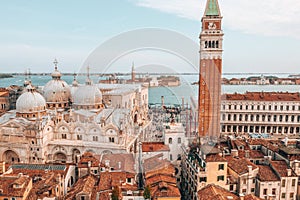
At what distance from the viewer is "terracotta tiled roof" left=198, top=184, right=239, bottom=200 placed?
38.5 ft

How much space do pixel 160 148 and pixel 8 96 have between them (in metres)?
19.4

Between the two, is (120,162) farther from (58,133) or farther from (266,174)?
(266,174)

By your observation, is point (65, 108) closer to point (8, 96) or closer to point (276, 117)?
point (8, 96)

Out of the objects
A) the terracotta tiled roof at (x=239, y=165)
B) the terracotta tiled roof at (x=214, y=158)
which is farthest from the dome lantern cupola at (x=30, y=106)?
the terracotta tiled roof at (x=239, y=165)

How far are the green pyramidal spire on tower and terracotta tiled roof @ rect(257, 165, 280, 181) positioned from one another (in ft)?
51.0

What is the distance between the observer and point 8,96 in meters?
28.6

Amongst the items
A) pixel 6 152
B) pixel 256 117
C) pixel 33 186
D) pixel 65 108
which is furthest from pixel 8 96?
pixel 256 117

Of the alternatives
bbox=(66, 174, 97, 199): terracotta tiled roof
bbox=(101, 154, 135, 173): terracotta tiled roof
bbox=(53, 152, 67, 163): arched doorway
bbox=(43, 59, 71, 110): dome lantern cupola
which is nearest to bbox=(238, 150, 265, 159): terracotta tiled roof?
bbox=(101, 154, 135, 173): terracotta tiled roof

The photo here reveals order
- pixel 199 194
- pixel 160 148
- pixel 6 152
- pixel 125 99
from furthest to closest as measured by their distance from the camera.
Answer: pixel 125 99
pixel 6 152
pixel 160 148
pixel 199 194

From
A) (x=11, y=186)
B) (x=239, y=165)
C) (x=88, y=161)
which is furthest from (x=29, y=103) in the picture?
(x=239, y=165)

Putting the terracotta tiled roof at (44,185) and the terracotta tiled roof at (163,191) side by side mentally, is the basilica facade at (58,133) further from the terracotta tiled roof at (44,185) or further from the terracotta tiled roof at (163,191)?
the terracotta tiled roof at (163,191)

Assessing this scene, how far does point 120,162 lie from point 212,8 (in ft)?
56.3

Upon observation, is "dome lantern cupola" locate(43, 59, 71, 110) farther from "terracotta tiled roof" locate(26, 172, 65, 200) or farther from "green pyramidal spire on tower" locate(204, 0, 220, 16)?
"green pyramidal spire on tower" locate(204, 0, 220, 16)

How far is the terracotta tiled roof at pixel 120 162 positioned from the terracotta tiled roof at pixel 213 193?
13.6ft
